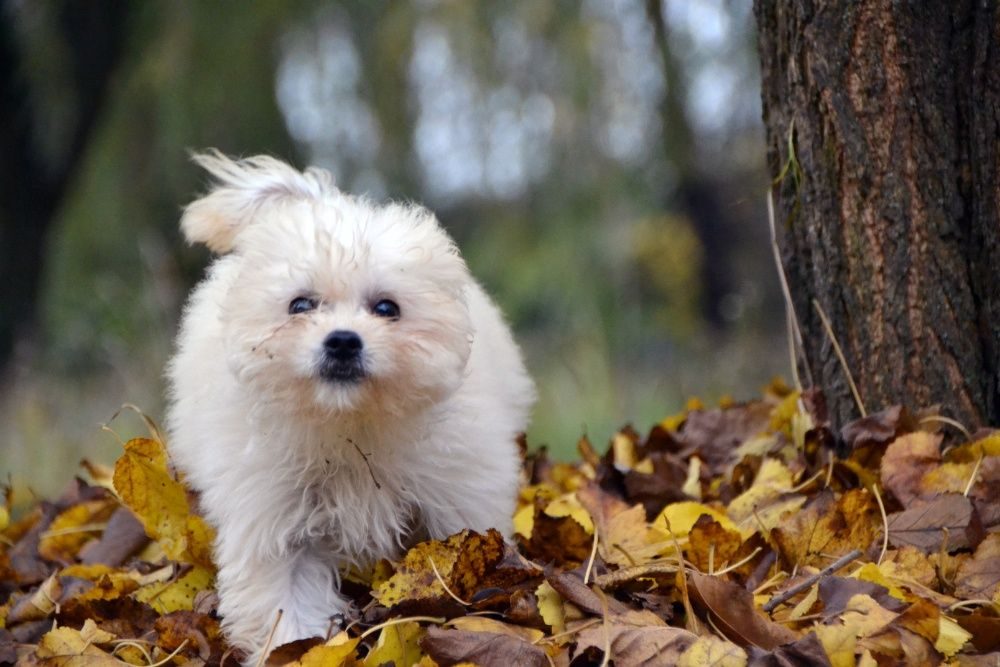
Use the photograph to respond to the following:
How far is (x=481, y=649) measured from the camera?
260 centimetres

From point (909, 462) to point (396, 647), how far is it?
1.62 meters

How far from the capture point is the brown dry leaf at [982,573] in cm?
277

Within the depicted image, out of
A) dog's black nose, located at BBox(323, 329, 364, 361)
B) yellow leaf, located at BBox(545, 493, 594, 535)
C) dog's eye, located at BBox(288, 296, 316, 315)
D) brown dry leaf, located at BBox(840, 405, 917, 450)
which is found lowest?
yellow leaf, located at BBox(545, 493, 594, 535)

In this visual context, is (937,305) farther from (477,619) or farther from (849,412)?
(477,619)

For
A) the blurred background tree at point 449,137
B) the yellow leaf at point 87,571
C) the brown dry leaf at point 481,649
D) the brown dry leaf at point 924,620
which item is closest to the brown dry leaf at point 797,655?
the brown dry leaf at point 924,620

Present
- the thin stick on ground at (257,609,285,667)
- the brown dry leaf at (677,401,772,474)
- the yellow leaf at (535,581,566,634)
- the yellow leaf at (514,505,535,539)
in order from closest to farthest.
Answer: the yellow leaf at (535,581,566,634)
the thin stick on ground at (257,609,285,667)
the yellow leaf at (514,505,535,539)
the brown dry leaf at (677,401,772,474)

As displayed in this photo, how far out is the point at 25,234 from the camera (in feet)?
41.8

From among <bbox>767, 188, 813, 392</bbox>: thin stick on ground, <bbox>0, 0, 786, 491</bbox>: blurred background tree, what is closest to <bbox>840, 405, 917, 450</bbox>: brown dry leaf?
<bbox>767, 188, 813, 392</bbox>: thin stick on ground

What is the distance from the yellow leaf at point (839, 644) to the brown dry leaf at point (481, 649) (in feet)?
2.06

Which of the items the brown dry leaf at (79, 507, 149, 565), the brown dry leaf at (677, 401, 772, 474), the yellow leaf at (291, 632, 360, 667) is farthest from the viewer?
the brown dry leaf at (677, 401, 772, 474)

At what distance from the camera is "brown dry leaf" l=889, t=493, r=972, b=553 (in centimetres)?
299

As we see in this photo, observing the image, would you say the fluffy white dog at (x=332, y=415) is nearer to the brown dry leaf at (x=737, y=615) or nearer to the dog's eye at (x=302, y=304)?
the dog's eye at (x=302, y=304)

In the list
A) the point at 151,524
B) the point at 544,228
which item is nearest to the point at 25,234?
the point at 544,228

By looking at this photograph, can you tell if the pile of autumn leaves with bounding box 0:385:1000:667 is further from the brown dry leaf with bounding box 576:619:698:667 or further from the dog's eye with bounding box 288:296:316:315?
the dog's eye with bounding box 288:296:316:315
